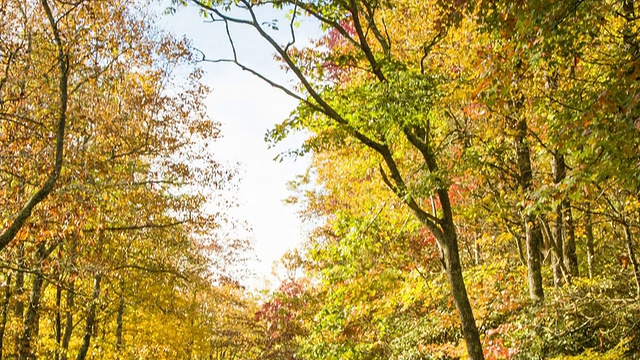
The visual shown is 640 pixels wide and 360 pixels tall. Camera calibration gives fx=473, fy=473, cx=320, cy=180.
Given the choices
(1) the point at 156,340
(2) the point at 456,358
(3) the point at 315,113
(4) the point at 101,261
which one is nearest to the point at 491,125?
(3) the point at 315,113

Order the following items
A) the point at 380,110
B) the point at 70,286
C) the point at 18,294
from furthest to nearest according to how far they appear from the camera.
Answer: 1. the point at 18,294
2. the point at 70,286
3. the point at 380,110

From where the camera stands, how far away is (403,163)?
11.1m

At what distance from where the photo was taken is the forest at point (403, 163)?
18.5 feet

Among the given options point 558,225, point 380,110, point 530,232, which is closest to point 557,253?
point 530,232

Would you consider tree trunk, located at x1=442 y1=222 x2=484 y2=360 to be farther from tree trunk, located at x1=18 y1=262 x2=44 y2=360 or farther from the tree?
tree trunk, located at x1=18 y1=262 x2=44 y2=360

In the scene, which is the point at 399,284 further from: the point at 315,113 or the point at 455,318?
the point at 315,113

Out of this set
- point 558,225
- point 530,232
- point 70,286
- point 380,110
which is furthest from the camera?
point 530,232

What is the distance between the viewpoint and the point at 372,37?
467 inches

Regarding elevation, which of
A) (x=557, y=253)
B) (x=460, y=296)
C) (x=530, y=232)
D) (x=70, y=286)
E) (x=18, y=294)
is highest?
(x=530, y=232)

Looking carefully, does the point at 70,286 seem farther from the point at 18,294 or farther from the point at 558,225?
the point at 558,225

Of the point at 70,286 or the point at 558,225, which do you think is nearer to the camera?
the point at 558,225


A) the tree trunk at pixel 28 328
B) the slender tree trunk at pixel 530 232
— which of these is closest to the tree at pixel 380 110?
the slender tree trunk at pixel 530 232

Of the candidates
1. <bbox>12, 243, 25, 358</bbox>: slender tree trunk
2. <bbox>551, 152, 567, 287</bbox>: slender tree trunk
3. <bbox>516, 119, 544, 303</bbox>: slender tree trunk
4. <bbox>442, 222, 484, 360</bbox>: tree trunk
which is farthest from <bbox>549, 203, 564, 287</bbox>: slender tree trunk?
<bbox>12, 243, 25, 358</bbox>: slender tree trunk

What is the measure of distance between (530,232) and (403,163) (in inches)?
122
